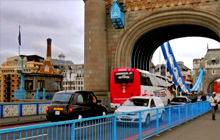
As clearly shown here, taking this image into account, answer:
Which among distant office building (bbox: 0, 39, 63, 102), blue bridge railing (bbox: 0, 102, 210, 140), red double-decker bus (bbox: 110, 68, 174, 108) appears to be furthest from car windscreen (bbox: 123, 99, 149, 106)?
distant office building (bbox: 0, 39, 63, 102)

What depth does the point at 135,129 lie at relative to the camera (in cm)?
838

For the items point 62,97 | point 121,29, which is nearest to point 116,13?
point 121,29

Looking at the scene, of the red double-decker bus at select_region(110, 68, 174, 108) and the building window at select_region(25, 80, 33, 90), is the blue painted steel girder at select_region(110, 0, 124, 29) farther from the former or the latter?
the building window at select_region(25, 80, 33, 90)

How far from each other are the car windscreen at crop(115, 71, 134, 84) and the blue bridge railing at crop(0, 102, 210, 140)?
360 inches

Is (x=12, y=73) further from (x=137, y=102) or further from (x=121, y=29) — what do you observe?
(x=137, y=102)

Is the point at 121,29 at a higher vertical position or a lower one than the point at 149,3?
lower

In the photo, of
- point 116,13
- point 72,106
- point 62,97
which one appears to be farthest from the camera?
point 116,13

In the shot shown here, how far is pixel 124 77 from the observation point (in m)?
21.7

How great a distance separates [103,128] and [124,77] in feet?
49.3

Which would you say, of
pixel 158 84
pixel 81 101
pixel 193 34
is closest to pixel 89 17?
pixel 158 84

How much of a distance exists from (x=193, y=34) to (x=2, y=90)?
10189 centimetres

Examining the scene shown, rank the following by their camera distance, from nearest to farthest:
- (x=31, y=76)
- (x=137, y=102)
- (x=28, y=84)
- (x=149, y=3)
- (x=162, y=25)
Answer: (x=137, y=102) → (x=162, y=25) → (x=149, y=3) → (x=31, y=76) → (x=28, y=84)

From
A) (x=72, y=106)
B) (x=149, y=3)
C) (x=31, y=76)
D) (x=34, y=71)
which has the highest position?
(x=149, y=3)

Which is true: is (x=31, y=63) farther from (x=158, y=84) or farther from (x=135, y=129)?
(x=135, y=129)
